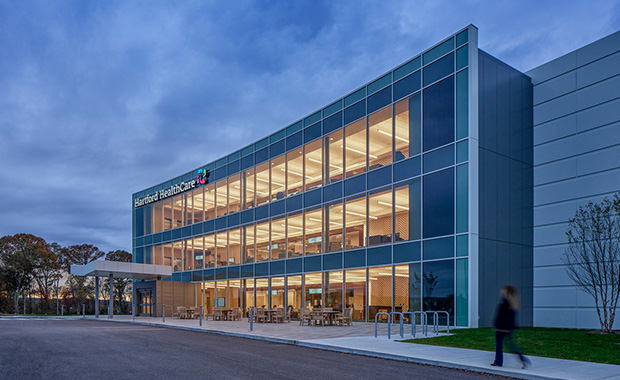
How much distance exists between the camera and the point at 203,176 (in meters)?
38.9

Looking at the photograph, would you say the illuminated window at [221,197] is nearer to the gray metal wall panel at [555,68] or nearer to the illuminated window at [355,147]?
the illuminated window at [355,147]

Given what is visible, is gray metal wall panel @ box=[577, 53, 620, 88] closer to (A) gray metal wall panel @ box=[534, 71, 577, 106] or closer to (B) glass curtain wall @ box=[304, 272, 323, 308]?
(A) gray metal wall panel @ box=[534, 71, 577, 106]

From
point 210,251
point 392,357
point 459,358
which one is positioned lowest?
point 392,357

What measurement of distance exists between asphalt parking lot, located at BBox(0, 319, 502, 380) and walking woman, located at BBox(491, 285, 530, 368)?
87 centimetres

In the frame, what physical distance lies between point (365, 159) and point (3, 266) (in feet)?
157

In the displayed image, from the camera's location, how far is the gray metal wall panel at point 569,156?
802 inches

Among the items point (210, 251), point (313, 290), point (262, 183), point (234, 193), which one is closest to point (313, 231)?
point (313, 290)

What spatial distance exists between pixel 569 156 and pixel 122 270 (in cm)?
2919

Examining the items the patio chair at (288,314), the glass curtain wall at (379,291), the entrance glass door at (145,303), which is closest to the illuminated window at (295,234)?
the patio chair at (288,314)

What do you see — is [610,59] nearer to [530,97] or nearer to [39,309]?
[530,97]

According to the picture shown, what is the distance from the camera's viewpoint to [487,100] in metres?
21.1

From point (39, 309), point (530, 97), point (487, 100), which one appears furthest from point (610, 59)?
point (39, 309)

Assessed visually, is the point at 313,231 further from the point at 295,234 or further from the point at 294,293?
the point at 294,293

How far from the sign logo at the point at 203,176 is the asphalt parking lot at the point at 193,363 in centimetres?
2405
